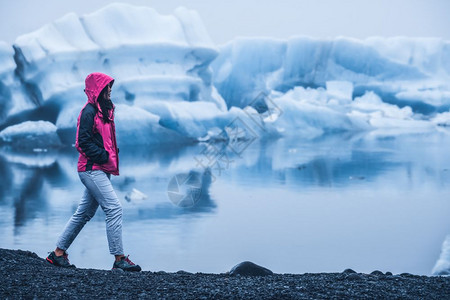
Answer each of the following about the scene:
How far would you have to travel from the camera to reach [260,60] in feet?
58.9

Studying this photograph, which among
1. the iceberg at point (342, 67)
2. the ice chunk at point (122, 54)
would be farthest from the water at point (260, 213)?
the iceberg at point (342, 67)

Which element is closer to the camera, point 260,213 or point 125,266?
point 125,266

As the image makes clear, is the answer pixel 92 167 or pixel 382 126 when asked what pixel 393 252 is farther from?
pixel 382 126

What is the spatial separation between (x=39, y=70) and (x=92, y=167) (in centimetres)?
960

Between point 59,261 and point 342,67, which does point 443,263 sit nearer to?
point 59,261

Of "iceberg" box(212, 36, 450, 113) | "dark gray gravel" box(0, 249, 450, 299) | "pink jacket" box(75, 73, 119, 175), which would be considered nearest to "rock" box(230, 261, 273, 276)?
"dark gray gravel" box(0, 249, 450, 299)

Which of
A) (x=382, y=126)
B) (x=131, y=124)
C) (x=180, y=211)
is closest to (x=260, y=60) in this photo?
(x=382, y=126)

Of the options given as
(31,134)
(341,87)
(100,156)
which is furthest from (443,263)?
(341,87)

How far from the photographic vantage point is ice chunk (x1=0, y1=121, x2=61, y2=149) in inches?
435

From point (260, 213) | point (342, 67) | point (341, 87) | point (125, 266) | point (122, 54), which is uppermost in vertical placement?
point (342, 67)

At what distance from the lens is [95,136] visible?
2105mm

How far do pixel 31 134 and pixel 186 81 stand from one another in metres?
3.42

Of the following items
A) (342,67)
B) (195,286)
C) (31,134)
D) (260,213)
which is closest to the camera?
(195,286)

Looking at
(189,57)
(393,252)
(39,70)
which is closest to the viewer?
(393,252)
